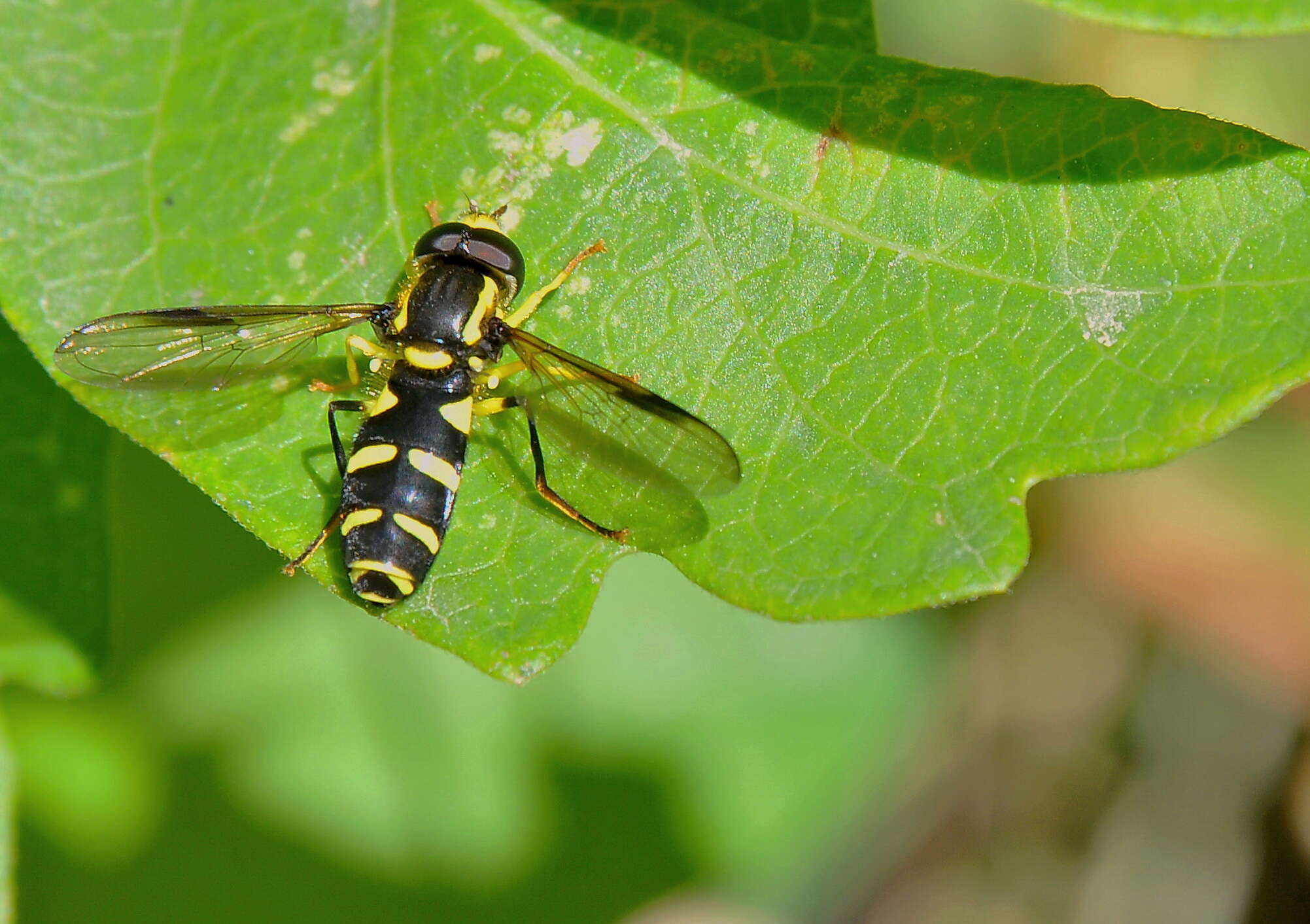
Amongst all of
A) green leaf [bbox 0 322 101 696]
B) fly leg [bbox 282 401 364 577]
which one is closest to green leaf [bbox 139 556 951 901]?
green leaf [bbox 0 322 101 696]

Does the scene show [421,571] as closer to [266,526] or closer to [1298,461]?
[266,526]

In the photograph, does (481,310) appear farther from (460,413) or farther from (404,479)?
(404,479)

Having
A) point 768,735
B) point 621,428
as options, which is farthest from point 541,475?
point 768,735

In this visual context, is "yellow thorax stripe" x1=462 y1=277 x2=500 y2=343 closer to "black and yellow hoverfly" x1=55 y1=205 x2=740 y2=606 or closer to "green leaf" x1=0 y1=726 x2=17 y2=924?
"black and yellow hoverfly" x1=55 y1=205 x2=740 y2=606

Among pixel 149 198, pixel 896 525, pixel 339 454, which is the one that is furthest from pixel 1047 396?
pixel 149 198

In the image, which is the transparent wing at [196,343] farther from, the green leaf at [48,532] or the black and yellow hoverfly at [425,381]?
the green leaf at [48,532]

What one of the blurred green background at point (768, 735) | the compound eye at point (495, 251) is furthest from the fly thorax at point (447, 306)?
the blurred green background at point (768, 735)
